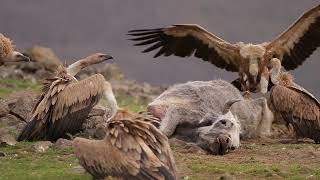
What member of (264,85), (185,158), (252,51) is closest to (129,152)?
(185,158)

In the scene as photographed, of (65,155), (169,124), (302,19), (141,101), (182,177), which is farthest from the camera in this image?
(141,101)

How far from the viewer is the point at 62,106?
1221 cm

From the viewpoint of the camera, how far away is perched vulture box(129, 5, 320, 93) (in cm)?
1659

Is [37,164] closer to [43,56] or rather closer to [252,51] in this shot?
[252,51]

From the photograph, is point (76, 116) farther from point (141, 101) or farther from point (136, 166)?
point (141, 101)

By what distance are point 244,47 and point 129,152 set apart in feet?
30.4

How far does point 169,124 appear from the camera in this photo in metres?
12.6

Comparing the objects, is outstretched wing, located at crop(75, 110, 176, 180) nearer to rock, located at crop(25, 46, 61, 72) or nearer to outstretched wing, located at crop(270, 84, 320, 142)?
outstretched wing, located at crop(270, 84, 320, 142)

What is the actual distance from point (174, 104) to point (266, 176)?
3.70 m

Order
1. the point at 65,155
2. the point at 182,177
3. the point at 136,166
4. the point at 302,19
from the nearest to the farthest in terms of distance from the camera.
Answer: the point at 136,166
the point at 182,177
the point at 65,155
the point at 302,19

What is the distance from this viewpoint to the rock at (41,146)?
37.3 feet

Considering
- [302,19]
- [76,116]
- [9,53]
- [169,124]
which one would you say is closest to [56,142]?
[76,116]

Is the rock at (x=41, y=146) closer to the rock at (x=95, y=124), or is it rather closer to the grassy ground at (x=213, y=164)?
the grassy ground at (x=213, y=164)

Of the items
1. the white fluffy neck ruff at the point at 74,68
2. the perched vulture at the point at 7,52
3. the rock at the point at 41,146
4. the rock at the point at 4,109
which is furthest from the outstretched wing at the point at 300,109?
the rock at the point at 4,109
